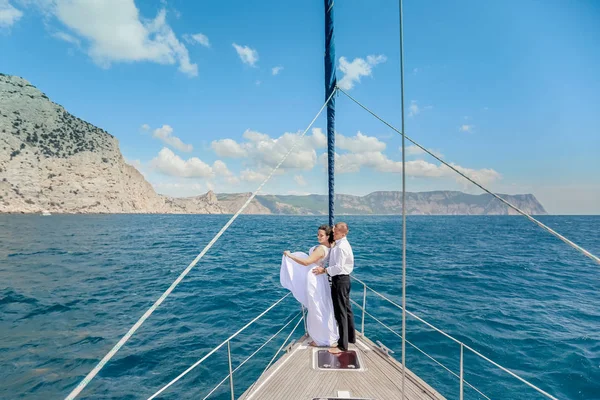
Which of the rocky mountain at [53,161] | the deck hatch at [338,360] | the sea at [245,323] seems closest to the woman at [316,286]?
the deck hatch at [338,360]

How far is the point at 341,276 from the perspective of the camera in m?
4.73

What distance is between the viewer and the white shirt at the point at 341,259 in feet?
15.0

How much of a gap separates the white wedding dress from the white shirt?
27cm

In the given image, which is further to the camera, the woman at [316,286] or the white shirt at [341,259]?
the woman at [316,286]

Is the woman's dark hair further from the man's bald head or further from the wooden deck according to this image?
the wooden deck

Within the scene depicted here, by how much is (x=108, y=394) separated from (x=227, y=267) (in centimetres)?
1324

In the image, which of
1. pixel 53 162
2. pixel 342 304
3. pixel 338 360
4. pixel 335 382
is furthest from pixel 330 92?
pixel 53 162

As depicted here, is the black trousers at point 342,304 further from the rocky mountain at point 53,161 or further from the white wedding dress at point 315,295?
the rocky mountain at point 53,161

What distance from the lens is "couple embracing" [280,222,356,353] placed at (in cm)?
469

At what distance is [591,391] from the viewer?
652 centimetres

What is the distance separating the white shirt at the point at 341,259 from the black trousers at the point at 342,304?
0.54 ft

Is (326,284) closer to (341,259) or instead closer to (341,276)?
(341,276)

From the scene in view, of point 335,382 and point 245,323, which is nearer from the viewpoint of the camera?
point 335,382

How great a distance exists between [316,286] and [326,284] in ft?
0.69
